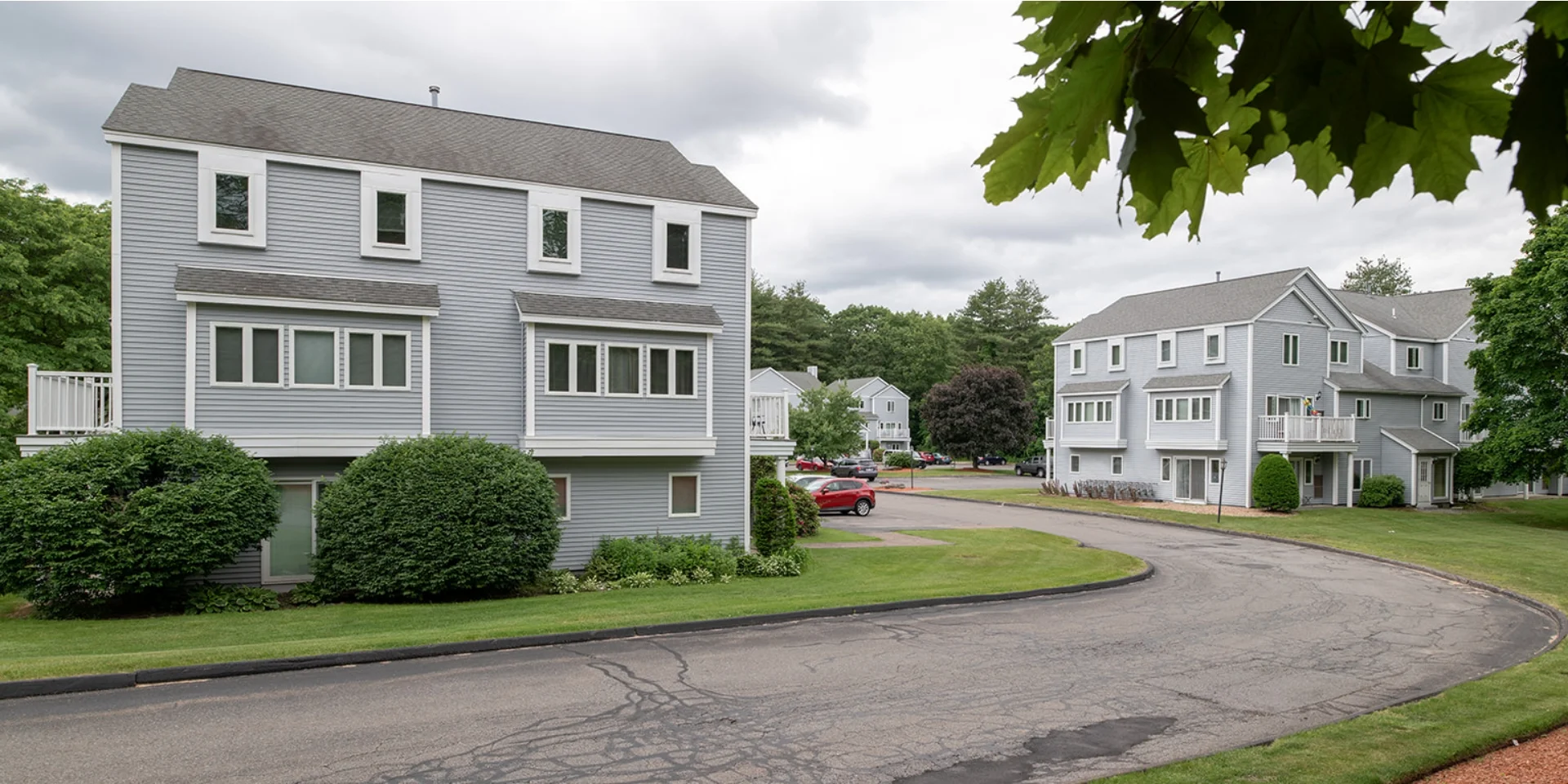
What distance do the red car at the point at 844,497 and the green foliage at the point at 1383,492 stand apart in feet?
73.8

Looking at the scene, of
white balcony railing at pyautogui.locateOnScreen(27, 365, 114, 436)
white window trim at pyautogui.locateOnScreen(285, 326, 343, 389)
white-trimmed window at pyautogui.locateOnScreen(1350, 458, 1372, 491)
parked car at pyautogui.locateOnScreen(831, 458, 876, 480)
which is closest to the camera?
white balcony railing at pyautogui.locateOnScreen(27, 365, 114, 436)

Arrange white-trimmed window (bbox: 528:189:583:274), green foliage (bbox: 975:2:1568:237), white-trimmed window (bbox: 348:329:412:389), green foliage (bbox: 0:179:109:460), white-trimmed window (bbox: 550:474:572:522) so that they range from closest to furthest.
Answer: green foliage (bbox: 975:2:1568:237) → white-trimmed window (bbox: 348:329:412:389) → white-trimmed window (bbox: 550:474:572:522) → white-trimmed window (bbox: 528:189:583:274) → green foliage (bbox: 0:179:109:460)

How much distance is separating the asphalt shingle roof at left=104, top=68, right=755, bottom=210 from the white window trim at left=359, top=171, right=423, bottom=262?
→ 14.0 inches

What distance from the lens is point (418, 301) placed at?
62.6ft

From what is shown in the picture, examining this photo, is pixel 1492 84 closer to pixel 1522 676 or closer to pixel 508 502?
pixel 1522 676

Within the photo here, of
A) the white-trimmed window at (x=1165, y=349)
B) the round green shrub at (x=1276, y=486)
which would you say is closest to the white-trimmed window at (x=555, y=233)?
the round green shrub at (x=1276, y=486)

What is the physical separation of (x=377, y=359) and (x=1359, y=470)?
42.6 metres

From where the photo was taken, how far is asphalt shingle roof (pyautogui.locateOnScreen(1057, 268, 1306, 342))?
40.8 m

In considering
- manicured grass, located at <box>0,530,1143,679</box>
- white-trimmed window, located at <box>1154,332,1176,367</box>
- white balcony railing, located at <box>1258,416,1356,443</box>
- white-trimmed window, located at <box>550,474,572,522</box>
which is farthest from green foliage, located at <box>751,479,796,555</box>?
white-trimmed window, located at <box>1154,332,1176,367</box>

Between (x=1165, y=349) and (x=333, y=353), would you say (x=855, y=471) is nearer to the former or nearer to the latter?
(x=1165, y=349)

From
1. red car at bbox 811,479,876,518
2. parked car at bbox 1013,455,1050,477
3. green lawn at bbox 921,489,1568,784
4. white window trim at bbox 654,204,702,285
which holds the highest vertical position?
white window trim at bbox 654,204,702,285

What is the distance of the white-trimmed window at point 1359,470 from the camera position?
1655 inches

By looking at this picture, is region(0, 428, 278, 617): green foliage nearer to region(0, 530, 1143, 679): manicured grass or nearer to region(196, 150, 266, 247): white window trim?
region(0, 530, 1143, 679): manicured grass

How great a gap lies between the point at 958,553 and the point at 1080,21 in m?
22.7
